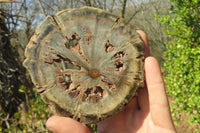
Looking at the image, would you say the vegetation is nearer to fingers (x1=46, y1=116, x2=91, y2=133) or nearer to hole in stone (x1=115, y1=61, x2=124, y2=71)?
hole in stone (x1=115, y1=61, x2=124, y2=71)

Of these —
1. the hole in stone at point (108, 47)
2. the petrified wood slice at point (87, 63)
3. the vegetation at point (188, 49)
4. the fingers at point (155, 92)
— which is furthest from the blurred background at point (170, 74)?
the fingers at point (155, 92)

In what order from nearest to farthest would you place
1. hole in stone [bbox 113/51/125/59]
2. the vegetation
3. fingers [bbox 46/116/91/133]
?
fingers [bbox 46/116/91/133] < hole in stone [bbox 113/51/125/59] < the vegetation

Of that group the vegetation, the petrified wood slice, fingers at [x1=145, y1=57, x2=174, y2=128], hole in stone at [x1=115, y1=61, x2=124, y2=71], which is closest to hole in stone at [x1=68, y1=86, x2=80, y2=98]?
the petrified wood slice

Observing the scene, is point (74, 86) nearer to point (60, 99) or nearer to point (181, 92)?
point (60, 99)

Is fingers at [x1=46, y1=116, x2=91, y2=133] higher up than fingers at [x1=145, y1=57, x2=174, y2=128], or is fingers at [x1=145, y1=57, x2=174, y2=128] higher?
fingers at [x1=145, y1=57, x2=174, y2=128]

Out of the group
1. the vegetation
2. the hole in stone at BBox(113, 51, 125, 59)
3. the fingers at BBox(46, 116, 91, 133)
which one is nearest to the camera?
the fingers at BBox(46, 116, 91, 133)

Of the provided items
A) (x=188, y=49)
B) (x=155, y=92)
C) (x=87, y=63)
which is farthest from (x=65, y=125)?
(x=188, y=49)

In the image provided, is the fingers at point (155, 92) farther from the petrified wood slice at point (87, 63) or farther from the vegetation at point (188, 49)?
the vegetation at point (188, 49)

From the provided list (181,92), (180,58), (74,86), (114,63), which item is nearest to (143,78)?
(114,63)
